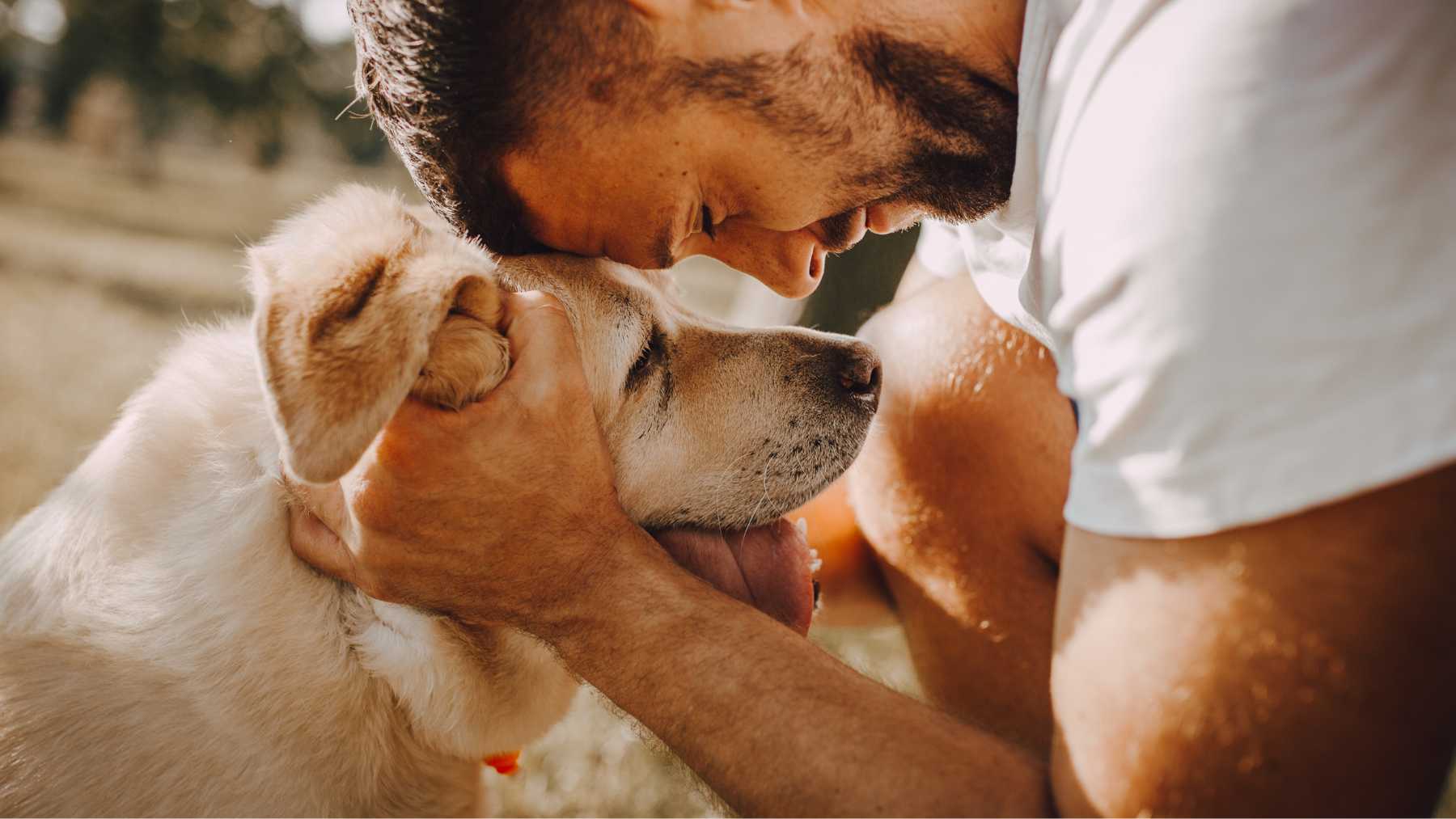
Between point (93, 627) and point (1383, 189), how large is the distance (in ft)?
7.55

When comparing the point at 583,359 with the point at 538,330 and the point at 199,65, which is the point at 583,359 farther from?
the point at 199,65

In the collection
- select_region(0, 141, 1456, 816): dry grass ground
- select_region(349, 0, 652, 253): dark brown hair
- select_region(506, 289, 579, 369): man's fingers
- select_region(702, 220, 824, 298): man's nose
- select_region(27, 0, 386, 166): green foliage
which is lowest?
select_region(27, 0, 386, 166): green foliage

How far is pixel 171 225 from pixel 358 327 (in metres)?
22.0

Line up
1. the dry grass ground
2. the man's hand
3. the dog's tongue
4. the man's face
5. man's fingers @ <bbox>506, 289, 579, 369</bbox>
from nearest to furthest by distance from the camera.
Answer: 1. the man's hand
2. man's fingers @ <bbox>506, 289, 579, 369</bbox>
3. the man's face
4. the dog's tongue
5. the dry grass ground

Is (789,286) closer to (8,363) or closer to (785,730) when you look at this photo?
(785,730)

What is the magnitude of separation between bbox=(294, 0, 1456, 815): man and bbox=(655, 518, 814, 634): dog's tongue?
0.25m

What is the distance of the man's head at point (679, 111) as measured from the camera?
2.01 m

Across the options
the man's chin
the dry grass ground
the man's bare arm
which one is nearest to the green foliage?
the dry grass ground

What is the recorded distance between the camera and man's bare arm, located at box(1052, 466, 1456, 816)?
4.20 feet

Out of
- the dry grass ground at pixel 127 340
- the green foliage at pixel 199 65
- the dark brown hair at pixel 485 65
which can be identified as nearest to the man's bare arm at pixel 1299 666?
the dry grass ground at pixel 127 340

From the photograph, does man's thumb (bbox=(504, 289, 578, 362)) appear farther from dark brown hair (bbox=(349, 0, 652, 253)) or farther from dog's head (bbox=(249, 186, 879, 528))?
dark brown hair (bbox=(349, 0, 652, 253))

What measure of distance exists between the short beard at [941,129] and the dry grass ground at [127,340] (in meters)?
1.21

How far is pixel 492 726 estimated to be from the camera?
223 centimetres

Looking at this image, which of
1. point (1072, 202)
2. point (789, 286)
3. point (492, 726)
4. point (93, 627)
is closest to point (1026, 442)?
point (789, 286)
